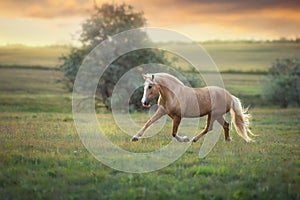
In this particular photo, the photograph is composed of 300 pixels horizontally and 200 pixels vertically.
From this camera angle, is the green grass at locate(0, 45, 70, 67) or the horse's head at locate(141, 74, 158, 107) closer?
the horse's head at locate(141, 74, 158, 107)

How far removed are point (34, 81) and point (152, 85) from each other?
147ft

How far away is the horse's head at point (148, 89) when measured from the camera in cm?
1393

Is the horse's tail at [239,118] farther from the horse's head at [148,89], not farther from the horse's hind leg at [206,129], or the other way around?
the horse's head at [148,89]

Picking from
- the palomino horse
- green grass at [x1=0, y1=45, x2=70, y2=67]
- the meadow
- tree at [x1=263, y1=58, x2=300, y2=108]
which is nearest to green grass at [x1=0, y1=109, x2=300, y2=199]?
the meadow

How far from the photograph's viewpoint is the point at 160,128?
19.3 meters

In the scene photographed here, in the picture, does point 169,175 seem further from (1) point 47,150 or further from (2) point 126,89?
(2) point 126,89

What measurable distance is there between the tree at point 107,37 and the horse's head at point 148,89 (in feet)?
74.8

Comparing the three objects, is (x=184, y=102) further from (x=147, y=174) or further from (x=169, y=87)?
(x=147, y=174)

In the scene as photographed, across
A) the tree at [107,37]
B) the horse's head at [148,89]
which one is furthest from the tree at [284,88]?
the horse's head at [148,89]

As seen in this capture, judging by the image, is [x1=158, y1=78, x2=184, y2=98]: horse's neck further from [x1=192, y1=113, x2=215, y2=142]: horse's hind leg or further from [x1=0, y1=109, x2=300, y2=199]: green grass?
[x1=192, y1=113, x2=215, y2=142]: horse's hind leg

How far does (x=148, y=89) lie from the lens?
14016mm

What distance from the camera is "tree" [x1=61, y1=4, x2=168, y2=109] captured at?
3709 cm

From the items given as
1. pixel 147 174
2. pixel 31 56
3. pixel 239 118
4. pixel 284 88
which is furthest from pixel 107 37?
pixel 31 56

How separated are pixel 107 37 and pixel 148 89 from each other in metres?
23.7
